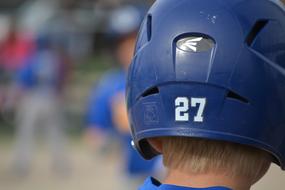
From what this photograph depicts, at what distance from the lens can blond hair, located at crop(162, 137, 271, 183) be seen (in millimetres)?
2389

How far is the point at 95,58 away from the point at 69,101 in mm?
5164

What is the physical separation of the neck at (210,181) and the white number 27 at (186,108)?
169mm

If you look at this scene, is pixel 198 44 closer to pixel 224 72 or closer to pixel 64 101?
pixel 224 72

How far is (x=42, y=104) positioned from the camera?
12695 millimetres

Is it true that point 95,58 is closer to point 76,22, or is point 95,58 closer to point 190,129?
point 76,22

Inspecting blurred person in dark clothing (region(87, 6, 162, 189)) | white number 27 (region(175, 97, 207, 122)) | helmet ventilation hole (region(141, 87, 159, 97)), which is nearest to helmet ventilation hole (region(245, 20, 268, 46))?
white number 27 (region(175, 97, 207, 122))

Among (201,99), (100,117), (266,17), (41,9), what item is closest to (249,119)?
(201,99)

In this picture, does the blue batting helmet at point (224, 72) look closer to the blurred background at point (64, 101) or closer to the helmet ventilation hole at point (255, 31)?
the helmet ventilation hole at point (255, 31)

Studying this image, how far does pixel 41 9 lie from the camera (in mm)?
21594

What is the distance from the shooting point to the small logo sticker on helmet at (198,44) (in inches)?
96.0

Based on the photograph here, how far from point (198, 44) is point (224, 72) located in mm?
115

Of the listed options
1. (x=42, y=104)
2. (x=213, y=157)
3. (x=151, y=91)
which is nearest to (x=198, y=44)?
(x=151, y=91)

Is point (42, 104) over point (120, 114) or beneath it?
beneath

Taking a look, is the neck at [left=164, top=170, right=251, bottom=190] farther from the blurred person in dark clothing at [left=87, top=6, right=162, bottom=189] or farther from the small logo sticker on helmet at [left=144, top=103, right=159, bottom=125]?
the blurred person in dark clothing at [left=87, top=6, right=162, bottom=189]
